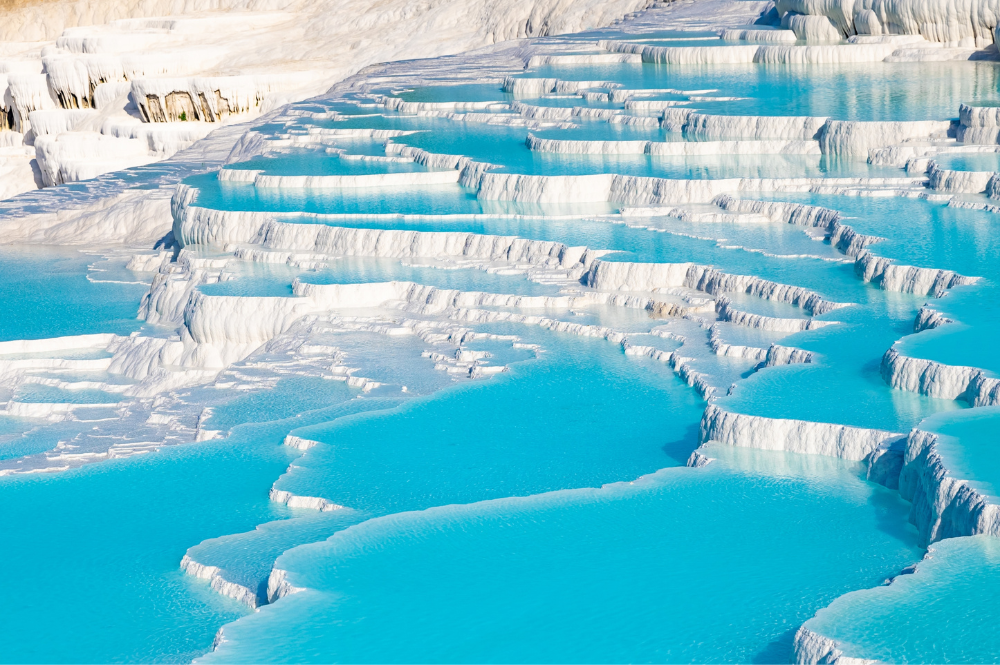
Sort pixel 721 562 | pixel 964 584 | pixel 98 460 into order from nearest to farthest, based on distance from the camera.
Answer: pixel 964 584, pixel 721 562, pixel 98 460

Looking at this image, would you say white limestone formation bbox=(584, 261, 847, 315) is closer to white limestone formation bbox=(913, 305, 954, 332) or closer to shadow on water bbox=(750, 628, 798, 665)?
white limestone formation bbox=(913, 305, 954, 332)

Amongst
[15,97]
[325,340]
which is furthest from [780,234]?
[15,97]

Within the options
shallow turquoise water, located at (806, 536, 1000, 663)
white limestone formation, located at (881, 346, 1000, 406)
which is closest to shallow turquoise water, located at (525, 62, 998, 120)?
white limestone formation, located at (881, 346, 1000, 406)

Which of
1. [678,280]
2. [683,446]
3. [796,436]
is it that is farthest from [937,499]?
[678,280]

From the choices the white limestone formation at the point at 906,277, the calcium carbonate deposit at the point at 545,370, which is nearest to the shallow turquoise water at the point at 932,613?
the calcium carbonate deposit at the point at 545,370

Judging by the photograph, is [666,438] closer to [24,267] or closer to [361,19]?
[24,267]
